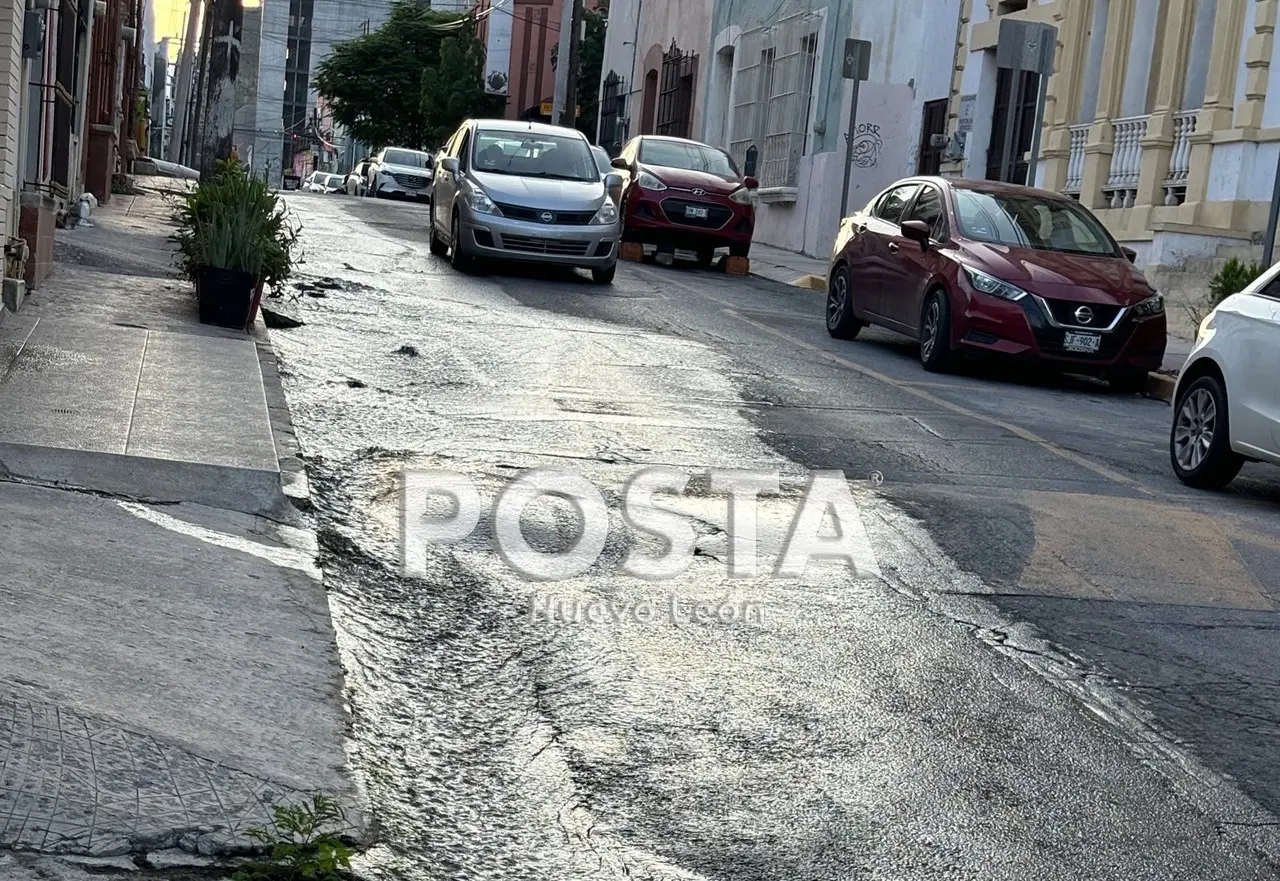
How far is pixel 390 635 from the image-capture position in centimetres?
591

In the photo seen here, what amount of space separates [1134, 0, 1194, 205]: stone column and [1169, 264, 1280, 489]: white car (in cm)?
1244

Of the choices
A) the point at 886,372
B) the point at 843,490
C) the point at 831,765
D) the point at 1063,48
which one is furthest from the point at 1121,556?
the point at 1063,48

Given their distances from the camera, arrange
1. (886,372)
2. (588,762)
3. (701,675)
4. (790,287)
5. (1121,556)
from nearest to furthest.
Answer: (588,762), (701,675), (1121,556), (886,372), (790,287)

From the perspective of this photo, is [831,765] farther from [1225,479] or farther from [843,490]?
[1225,479]

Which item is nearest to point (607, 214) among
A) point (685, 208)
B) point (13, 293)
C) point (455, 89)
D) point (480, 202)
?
point (480, 202)

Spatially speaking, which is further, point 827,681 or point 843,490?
point 843,490

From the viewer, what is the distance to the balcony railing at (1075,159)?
24.4 meters

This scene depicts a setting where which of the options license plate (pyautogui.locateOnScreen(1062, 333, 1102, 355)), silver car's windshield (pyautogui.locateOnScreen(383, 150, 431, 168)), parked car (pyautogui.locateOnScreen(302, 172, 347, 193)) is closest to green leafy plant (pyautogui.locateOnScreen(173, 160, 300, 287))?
license plate (pyautogui.locateOnScreen(1062, 333, 1102, 355))

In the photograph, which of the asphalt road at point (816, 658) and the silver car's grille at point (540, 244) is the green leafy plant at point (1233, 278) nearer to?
the asphalt road at point (816, 658)

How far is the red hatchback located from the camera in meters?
13.7

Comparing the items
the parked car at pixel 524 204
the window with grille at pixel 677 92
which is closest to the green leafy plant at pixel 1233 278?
the parked car at pixel 524 204

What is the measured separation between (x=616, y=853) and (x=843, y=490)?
4554 millimetres

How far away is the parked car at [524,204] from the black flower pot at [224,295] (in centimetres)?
660

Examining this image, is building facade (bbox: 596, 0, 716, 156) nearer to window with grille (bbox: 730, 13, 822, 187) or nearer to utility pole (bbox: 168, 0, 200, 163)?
window with grille (bbox: 730, 13, 822, 187)
